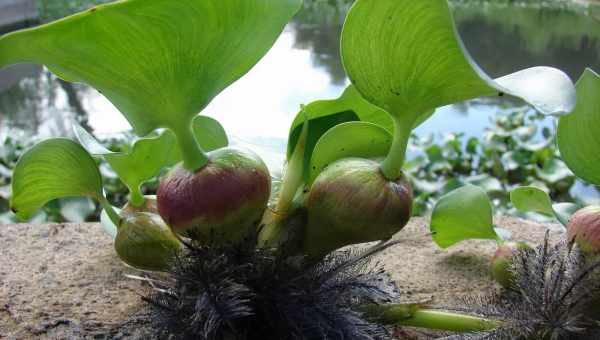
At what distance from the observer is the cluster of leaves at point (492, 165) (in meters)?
1.27

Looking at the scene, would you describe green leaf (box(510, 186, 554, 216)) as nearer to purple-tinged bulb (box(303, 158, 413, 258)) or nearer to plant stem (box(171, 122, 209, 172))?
purple-tinged bulb (box(303, 158, 413, 258))

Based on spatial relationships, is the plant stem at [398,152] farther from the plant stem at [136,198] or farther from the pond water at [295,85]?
the pond water at [295,85]

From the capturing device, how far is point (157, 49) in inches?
12.0

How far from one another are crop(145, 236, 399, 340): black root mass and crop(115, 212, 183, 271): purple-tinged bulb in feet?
0.13

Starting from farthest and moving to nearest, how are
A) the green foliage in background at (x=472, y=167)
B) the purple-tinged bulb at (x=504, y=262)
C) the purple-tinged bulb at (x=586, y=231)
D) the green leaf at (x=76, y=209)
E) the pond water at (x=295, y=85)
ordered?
the pond water at (x=295, y=85) → the green foliage in background at (x=472, y=167) → the green leaf at (x=76, y=209) → the purple-tinged bulb at (x=504, y=262) → the purple-tinged bulb at (x=586, y=231)

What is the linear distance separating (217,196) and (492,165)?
1.20 meters

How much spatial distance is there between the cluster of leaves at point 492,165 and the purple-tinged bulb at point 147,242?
2.63 ft

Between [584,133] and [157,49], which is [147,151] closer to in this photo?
[157,49]

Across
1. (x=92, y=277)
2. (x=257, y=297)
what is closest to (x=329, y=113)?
(x=257, y=297)

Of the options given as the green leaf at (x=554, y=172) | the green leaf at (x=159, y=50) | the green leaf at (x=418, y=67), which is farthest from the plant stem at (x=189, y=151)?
the green leaf at (x=554, y=172)

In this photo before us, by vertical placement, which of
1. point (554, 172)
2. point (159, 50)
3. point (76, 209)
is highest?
point (159, 50)

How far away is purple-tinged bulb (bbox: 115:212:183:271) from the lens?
42cm

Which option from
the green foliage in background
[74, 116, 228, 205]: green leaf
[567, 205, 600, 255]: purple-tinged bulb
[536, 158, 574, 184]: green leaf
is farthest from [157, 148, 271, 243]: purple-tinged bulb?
[536, 158, 574, 184]: green leaf

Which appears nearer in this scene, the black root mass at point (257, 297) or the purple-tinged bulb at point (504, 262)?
the black root mass at point (257, 297)
